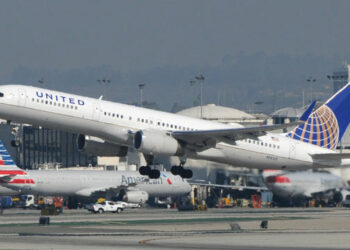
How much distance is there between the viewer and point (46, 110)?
6725 cm

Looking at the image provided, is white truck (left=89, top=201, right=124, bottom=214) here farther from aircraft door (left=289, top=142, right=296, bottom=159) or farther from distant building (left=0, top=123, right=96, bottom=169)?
distant building (left=0, top=123, right=96, bottom=169)

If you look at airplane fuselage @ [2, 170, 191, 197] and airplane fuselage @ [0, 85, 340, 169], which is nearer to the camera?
airplane fuselage @ [0, 85, 340, 169]

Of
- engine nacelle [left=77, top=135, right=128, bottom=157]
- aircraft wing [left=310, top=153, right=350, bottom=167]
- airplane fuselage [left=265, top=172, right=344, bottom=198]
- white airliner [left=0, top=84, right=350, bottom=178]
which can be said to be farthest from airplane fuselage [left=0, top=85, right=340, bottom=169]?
engine nacelle [left=77, top=135, right=128, bottom=157]

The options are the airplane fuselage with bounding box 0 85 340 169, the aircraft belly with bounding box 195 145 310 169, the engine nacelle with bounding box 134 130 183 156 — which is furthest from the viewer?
the aircraft belly with bounding box 195 145 310 169

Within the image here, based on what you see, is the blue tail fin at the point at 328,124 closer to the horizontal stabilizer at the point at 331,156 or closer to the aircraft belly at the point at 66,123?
the horizontal stabilizer at the point at 331,156

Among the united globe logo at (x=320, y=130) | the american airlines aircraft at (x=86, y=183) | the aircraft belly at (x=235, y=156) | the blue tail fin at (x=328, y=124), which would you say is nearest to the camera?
the aircraft belly at (x=235, y=156)

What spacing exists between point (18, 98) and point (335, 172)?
77.5 ft

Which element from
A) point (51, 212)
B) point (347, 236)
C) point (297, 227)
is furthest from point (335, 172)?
point (51, 212)

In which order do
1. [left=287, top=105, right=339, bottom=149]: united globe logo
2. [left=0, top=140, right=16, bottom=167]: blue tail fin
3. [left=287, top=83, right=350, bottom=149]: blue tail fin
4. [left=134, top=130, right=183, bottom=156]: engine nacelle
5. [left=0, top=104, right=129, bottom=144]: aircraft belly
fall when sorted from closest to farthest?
1. [left=0, top=104, right=129, bottom=144]: aircraft belly
2. [left=134, top=130, right=183, bottom=156]: engine nacelle
3. [left=287, top=105, right=339, bottom=149]: united globe logo
4. [left=287, top=83, right=350, bottom=149]: blue tail fin
5. [left=0, top=140, right=16, bottom=167]: blue tail fin

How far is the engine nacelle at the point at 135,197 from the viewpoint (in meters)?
122

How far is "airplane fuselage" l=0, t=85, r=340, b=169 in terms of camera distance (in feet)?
220

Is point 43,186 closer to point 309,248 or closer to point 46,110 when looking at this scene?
point 46,110

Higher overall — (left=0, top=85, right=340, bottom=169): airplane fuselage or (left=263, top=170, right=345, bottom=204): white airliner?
(left=0, top=85, right=340, bottom=169): airplane fuselage

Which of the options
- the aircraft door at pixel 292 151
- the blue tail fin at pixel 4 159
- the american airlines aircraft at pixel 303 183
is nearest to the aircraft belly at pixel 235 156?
the aircraft door at pixel 292 151
